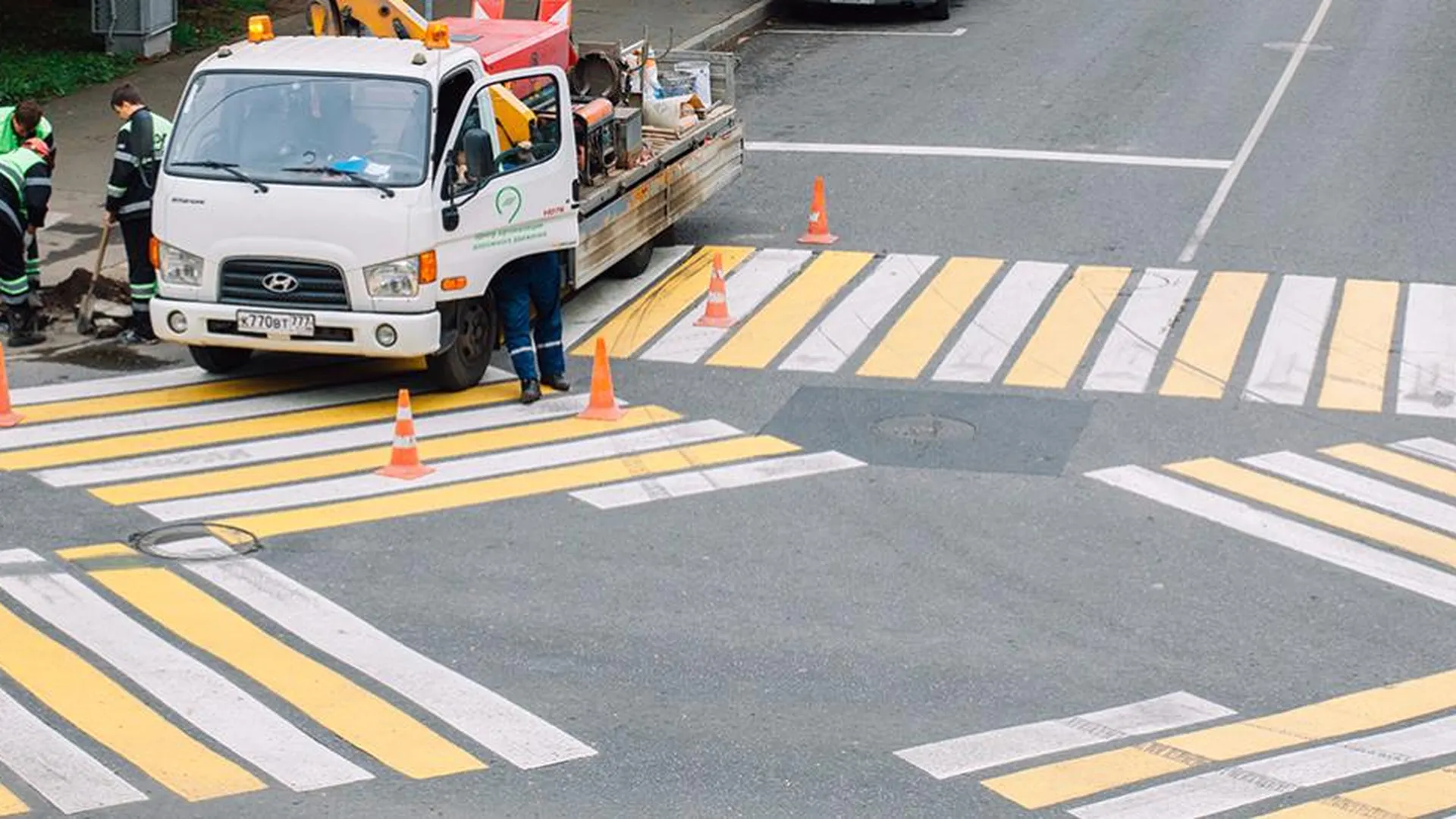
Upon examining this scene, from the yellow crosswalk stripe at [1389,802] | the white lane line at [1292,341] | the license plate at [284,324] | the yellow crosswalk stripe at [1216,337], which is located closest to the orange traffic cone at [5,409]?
the license plate at [284,324]

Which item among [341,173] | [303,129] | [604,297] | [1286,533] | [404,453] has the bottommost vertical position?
[604,297]

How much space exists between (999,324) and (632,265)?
10.5ft

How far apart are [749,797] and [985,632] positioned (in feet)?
8.09

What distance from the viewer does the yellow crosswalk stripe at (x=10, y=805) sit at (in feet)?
28.5

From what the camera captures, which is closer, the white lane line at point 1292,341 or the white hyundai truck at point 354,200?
the white hyundai truck at point 354,200

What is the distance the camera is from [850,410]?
1512 centimetres

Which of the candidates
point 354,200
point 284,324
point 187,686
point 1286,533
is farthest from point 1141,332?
point 187,686

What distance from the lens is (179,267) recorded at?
48.4 ft

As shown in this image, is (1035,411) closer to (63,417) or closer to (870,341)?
(870,341)

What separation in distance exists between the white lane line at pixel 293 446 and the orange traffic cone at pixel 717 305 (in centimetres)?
210

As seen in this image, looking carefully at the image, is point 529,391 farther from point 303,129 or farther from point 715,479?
point 303,129

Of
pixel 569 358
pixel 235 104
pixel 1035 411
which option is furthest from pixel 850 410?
pixel 235 104

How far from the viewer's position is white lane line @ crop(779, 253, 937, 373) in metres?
16.3

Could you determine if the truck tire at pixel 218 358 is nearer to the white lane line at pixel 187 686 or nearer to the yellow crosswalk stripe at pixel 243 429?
the yellow crosswalk stripe at pixel 243 429
